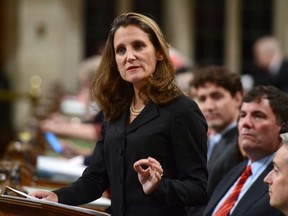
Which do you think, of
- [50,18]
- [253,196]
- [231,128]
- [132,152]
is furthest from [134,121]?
[50,18]

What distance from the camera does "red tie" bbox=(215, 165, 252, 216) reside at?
4009 mm

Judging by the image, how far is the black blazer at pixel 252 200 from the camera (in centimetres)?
377

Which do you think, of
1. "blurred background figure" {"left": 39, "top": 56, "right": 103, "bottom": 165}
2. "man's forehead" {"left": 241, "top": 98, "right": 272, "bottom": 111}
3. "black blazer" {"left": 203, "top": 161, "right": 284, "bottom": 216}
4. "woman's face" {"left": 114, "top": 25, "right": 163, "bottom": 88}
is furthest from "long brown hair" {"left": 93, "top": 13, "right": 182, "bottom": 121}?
"blurred background figure" {"left": 39, "top": 56, "right": 103, "bottom": 165}

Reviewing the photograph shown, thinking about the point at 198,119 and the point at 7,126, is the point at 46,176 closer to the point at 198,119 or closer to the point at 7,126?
the point at 198,119

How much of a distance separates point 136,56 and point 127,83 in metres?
0.22

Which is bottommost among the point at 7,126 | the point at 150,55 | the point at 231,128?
the point at 7,126

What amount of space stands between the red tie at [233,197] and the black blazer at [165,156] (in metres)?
0.67

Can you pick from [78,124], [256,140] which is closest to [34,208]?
[256,140]

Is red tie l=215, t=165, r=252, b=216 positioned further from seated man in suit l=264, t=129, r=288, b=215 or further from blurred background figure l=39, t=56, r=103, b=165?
blurred background figure l=39, t=56, r=103, b=165

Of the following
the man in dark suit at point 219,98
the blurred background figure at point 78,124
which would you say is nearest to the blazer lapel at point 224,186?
the man in dark suit at point 219,98

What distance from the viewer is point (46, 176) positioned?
5988 mm

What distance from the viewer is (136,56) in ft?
11.1

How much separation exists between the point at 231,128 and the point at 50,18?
9.51m

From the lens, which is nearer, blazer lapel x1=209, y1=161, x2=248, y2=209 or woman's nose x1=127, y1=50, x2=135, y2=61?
woman's nose x1=127, y1=50, x2=135, y2=61
